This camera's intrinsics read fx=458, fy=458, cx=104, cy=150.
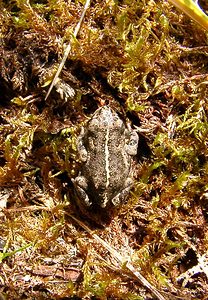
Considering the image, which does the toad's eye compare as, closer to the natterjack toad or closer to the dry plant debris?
the natterjack toad

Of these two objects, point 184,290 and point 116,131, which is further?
point 116,131

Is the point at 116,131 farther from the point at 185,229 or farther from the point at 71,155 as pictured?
the point at 185,229

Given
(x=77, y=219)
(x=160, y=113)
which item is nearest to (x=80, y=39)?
(x=160, y=113)

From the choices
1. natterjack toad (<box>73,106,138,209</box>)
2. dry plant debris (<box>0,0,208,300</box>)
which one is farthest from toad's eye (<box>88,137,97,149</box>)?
dry plant debris (<box>0,0,208,300</box>)

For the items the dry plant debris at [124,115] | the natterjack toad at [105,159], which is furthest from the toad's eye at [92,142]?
the dry plant debris at [124,115]

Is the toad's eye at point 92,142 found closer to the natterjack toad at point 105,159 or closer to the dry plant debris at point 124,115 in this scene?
the natterjack toad at point 105,159

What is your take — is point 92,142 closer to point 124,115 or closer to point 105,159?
point 105,159

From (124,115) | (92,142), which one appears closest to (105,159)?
(92,142)
